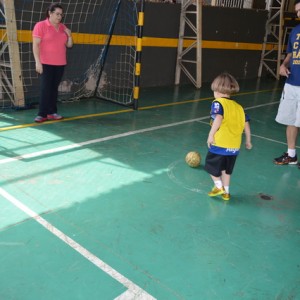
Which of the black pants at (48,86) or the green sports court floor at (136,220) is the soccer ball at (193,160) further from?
the black pants at (48,86)

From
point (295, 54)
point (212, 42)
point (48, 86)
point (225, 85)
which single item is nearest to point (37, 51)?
point (48, 86)

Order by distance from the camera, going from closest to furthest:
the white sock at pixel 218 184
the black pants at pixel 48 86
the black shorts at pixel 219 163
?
the black shorts at pixel 219 163 < the white sock at pixel 218 184 < the black pants at pixel 48 86

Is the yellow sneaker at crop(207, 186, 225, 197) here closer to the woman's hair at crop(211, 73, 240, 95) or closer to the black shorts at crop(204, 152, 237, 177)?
the black shorts at crop(204, 152, 237, 177)

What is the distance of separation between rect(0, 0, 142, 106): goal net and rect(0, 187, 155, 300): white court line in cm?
388

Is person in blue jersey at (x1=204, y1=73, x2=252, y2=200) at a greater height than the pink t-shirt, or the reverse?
the pink t-shirt

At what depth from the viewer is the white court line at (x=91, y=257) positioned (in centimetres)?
230

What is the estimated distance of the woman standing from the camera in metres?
5.35

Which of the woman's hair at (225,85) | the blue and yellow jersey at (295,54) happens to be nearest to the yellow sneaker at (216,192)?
the woman's hair at (225,85)

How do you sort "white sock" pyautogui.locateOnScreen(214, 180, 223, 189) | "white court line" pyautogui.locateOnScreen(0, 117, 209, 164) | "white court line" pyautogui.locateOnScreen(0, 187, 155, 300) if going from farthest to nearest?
"white court line" pyautogui.locateOnScreen(0, 117, 209, 164)
"white sock" pyautogui.locateOnScreen(214, 180, 223, 189)
"white court line" pyautogui.locateOnScreen(0, 187, 155, 300)

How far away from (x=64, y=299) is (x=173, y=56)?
364 inches

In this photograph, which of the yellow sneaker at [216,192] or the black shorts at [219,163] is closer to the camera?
the black shorts at [219,163]

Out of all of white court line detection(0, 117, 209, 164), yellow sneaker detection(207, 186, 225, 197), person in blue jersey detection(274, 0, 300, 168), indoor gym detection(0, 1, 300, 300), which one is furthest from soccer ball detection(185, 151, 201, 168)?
white court line detection(0, 117, 209, 164)

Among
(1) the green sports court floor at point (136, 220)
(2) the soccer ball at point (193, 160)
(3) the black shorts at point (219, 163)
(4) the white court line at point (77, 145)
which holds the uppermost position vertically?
(3) the black shorts at point (219, 163)

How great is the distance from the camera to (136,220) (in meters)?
3.18
